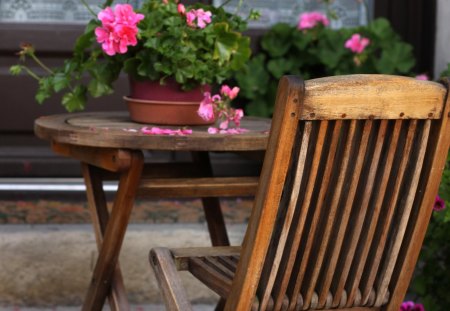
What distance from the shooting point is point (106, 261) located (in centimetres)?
295

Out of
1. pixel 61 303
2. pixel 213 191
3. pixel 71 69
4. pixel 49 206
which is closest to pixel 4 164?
pixel 49 206

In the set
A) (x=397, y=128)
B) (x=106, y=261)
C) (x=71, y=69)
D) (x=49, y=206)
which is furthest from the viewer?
(x=49, y=206)

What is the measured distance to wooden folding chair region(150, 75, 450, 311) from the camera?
196cm

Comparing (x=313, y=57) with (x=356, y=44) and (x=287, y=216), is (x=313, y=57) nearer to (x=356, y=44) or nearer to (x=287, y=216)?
(x=356, y=44)

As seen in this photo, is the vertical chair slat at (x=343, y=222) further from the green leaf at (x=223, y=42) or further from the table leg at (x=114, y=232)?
the green leaf at (x=223, y=42)

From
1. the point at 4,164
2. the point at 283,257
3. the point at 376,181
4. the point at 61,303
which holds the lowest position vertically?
the point at 61,303

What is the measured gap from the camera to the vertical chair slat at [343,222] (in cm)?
203

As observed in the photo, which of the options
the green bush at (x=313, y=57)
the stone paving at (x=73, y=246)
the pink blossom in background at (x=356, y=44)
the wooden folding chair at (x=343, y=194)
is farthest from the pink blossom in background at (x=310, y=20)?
the wooden folding chair at (x=343, y=194)

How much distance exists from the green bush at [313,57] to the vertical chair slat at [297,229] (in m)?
2.54

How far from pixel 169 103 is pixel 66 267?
1.23m

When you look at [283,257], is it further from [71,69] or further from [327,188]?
[71,69]

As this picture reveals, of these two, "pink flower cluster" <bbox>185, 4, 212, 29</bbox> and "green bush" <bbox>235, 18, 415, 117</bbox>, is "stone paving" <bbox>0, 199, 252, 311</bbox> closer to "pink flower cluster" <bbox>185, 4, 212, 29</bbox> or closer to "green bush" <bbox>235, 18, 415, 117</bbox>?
"green bush" <bbox>235, 18, 415, 117</bbox>

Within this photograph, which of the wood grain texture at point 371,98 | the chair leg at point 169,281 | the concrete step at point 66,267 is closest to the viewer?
the wood grain texture at point 371,98

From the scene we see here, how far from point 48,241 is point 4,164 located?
57 cm
